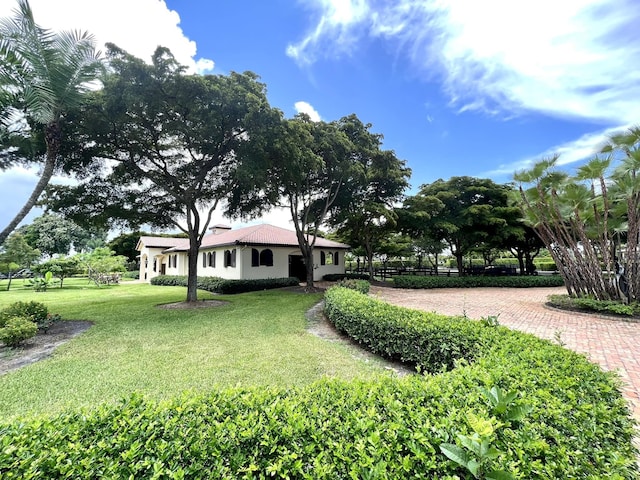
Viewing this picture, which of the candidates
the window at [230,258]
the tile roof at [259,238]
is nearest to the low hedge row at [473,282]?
the tile roof at [259,238]

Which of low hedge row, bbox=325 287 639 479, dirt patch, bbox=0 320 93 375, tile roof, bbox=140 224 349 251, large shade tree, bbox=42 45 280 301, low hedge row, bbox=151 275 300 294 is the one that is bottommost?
dirt patch, bbox=0 320 93 375

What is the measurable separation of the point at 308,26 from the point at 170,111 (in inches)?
194

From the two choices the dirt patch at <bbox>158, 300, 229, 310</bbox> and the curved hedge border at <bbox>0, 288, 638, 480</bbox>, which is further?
the dirt patch at <bbox>158, 300, 229, 310</bbox>

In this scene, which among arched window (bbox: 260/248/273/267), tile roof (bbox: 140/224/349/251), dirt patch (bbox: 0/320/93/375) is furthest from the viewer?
arched window (bbox: 260/248/273/267)

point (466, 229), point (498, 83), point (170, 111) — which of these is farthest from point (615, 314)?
point (170, 111)

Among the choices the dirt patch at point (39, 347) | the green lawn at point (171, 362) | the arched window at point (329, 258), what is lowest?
the dirt patch at point (39, 347)

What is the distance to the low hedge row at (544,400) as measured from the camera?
1.69 metres

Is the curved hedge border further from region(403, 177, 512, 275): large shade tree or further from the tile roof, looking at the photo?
the tile roof

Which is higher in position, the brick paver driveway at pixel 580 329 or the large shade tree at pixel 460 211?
the large shade tree at pixel 460 211

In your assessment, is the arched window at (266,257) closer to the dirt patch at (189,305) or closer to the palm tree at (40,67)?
the dirt patch at (189,305)

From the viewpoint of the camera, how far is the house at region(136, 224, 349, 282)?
1862 cm

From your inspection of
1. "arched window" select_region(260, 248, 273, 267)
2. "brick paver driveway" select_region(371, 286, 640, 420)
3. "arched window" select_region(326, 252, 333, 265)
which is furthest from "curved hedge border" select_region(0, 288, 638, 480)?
"arched window" select_region(326, 252, 333, 265)

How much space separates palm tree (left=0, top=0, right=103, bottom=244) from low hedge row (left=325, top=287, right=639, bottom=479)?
30.8 feet

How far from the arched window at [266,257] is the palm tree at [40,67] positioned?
13.0 m
